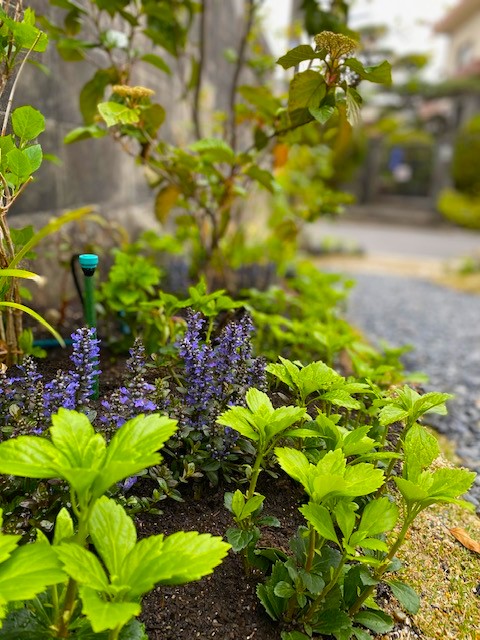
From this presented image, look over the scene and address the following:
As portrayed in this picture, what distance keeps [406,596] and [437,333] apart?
130 inches

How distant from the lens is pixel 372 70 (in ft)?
4.93

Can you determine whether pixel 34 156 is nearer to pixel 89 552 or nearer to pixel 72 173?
pixel 89 552

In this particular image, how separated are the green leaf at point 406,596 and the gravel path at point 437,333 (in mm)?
668

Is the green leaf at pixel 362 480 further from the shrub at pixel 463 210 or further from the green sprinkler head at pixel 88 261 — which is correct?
the shrub at pixel 463 210

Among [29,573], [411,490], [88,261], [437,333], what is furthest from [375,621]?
[437,333]

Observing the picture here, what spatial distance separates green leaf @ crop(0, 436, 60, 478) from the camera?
79cm

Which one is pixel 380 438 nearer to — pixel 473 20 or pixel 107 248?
pixel 107 248

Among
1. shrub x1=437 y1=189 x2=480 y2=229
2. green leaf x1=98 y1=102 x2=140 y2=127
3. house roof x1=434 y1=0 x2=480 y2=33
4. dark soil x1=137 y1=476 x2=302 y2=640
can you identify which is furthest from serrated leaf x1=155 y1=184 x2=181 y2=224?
house roof x1=434 y1=0 x2=480 y2=33

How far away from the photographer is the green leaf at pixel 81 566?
2.46ft

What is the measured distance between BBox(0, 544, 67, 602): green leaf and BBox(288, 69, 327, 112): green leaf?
1.35m

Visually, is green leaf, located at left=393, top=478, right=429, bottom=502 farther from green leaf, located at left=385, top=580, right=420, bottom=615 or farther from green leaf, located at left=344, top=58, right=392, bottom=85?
green leaf, located at left=344, top=58, right=392, bottom=85

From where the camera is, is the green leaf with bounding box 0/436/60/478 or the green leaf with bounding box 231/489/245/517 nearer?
the green leaf with bounding box 0/436/60/478

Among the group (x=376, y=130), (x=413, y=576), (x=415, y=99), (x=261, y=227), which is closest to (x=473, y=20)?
(x=415, y=99)

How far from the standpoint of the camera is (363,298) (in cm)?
516
